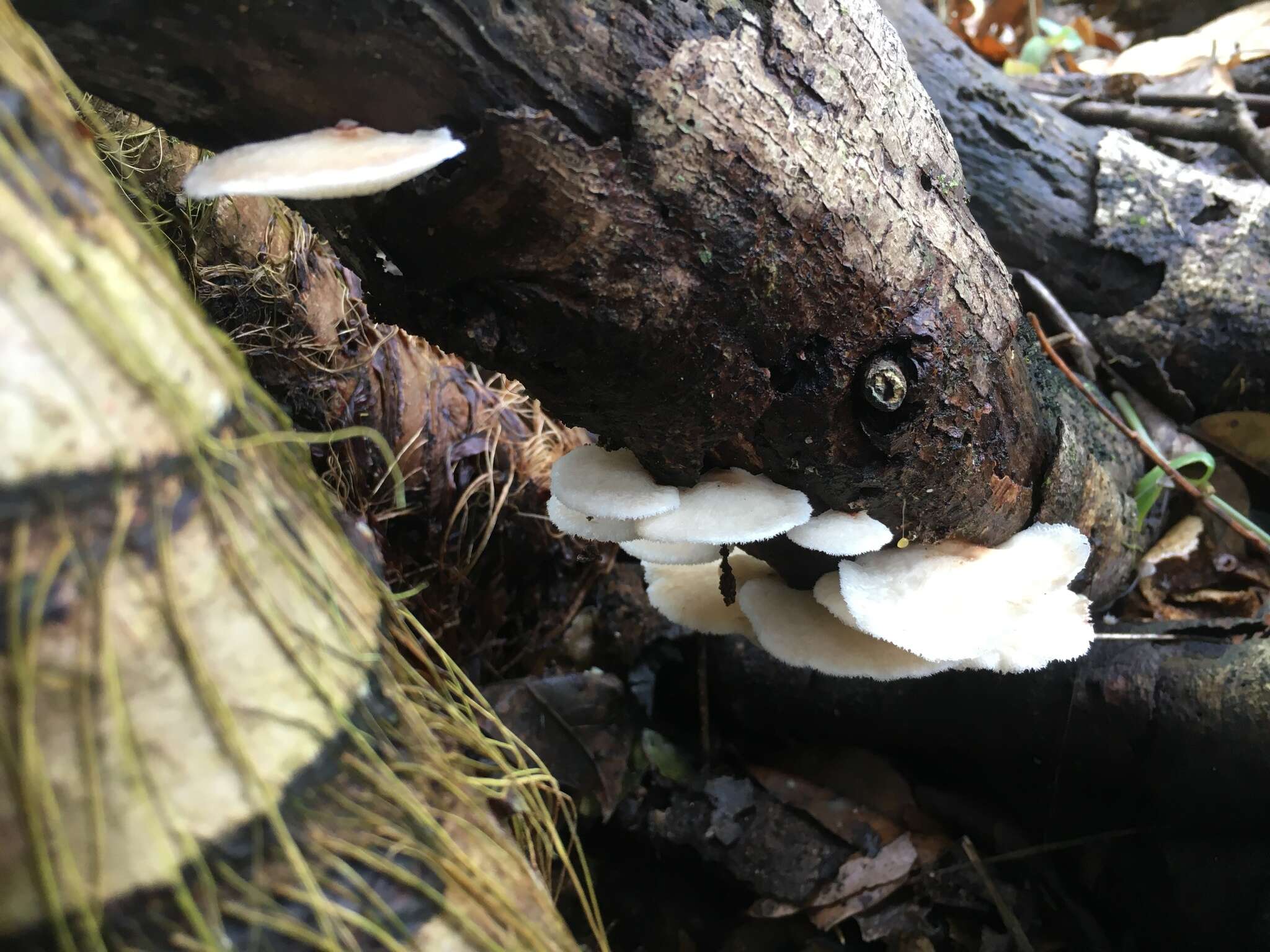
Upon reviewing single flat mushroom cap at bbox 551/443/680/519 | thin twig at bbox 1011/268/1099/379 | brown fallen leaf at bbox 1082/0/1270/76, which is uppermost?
brown fallen leaf at bbox 1082/0/1270/76

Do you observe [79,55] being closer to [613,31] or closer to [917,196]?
[613,31]

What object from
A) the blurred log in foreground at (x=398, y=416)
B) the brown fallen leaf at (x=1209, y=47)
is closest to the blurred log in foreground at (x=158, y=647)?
the blurred log in foreground at (x=398, y=416)

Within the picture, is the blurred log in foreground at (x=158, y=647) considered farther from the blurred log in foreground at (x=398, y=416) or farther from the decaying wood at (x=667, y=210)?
the blurred log in foreground at (x=398, y=416)

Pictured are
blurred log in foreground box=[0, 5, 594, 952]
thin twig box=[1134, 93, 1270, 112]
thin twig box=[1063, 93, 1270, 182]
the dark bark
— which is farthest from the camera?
thin twig box=[1134, 93, 1270, 112]

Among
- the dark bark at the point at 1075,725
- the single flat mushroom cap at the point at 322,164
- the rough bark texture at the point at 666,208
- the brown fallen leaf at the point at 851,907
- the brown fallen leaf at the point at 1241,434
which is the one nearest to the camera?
the single flat mushroom cap at the point at 322,164

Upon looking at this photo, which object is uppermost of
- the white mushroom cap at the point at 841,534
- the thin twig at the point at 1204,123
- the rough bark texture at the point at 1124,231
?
the thin twig at the point at 1204,123

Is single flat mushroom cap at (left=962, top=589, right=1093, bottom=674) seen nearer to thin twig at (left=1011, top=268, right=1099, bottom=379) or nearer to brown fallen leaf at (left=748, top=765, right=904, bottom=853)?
brown fallen leaf at (left=748, top=765, right=904, bottom=853)

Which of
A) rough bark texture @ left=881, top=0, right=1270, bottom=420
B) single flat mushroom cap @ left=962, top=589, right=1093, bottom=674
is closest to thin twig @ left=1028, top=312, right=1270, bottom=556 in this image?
rough bark texture @ left=881, top=0, right=1270, bottom=420
